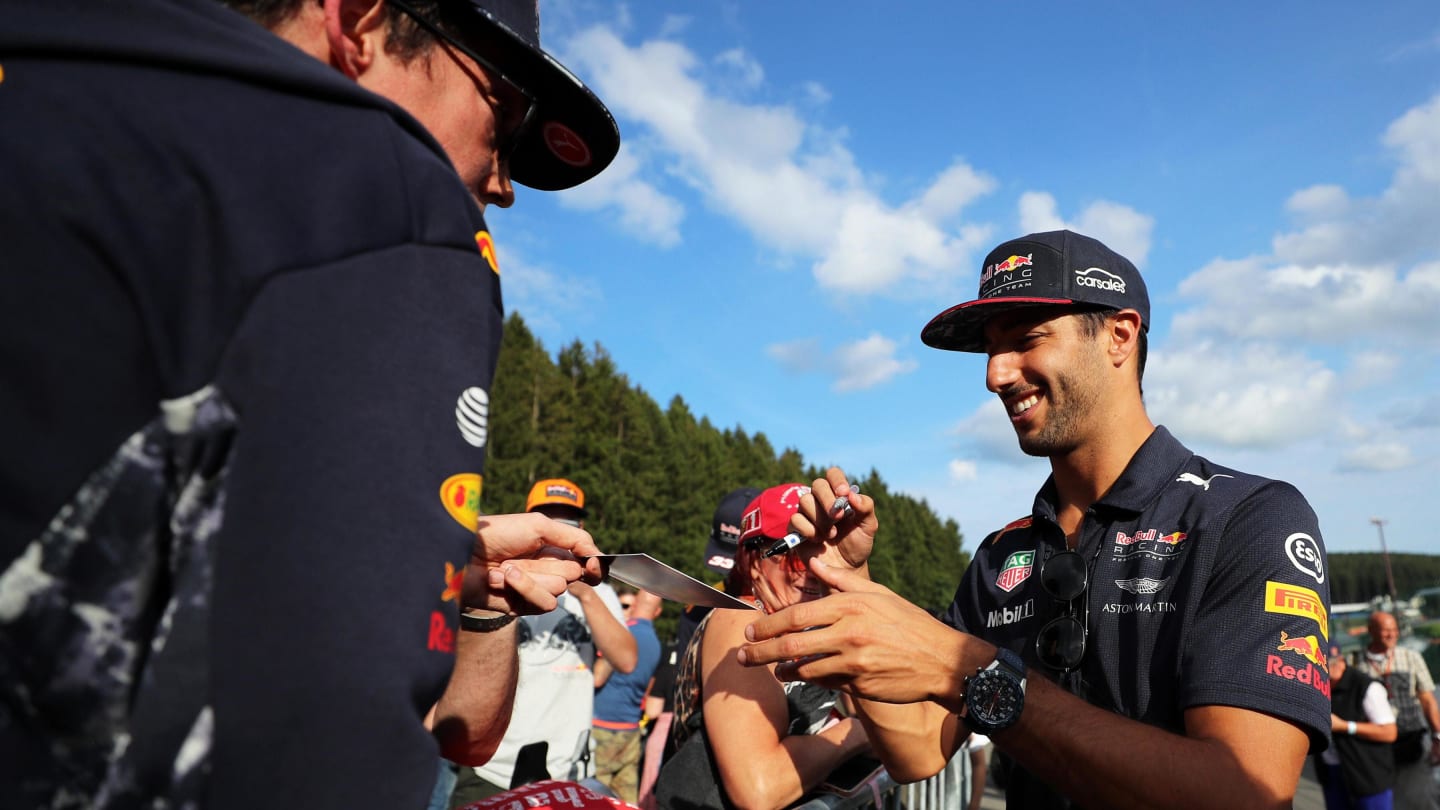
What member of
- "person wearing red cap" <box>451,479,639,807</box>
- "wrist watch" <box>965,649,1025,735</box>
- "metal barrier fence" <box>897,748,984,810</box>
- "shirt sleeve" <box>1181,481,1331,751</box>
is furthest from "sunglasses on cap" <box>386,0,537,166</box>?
"person wearing red cap" <box>451,479,639,807</box>

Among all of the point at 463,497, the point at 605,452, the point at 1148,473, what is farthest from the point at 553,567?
the point at 605,452

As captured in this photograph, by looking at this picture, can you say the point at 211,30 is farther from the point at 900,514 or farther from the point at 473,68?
the point at 900,514

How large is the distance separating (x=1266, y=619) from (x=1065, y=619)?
56cm

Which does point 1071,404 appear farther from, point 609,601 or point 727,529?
point 609,601

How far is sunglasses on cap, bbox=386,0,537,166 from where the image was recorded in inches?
53.0

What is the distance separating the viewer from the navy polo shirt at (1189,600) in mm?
2270

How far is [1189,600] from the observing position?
2.46 meters

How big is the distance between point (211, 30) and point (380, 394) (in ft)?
1.36

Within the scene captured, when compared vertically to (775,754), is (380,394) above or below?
above

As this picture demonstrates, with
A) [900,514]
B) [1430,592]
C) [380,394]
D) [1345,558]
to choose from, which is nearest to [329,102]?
[380,394]

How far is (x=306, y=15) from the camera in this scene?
4.06 feet

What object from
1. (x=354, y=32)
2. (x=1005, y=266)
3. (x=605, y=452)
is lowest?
(x=354, y=32)

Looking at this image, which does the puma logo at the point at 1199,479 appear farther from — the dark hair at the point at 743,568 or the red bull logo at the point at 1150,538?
the dark hair at the point at 743,568

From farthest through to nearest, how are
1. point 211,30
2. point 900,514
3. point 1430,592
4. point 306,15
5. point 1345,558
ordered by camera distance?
point 1345,558
point 900,514
point 1430,592
point 306,15
point 211,30
